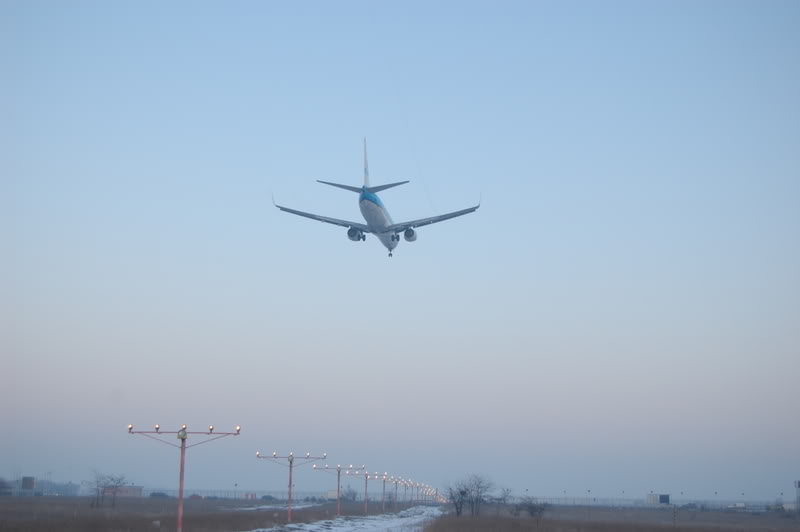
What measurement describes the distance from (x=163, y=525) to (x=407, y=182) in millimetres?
31768

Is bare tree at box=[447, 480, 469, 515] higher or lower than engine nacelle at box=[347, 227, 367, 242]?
lower

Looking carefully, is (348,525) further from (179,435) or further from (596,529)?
(179,435)

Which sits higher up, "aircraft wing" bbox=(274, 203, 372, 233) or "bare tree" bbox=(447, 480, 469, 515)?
"aircraft wing" bbox=(274, 203, 372, 233)

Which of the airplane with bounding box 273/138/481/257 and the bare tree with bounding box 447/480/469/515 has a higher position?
the airplane with bounding box 273/138/481/257

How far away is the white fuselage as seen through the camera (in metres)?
67.7

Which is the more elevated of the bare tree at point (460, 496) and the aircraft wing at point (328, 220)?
the aircraft wing at point (328, 220)

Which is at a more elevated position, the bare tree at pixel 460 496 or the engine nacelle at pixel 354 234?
the engine nacelle at pixel 354 234

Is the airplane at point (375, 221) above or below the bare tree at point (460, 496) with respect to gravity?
above

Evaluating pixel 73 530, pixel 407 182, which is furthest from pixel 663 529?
pixel 73 530

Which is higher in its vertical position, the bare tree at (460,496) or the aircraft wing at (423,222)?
the aircraft wing at (423,222)

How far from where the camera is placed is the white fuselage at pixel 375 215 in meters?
67.7

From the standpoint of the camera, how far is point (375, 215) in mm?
67688

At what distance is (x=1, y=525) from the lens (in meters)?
53.7

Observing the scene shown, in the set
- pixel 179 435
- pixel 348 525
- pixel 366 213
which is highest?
pixel 366 213
